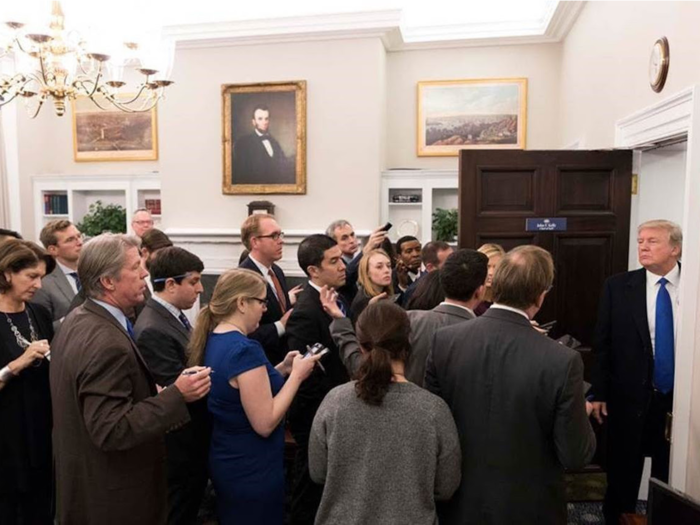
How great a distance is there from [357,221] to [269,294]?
319 cm

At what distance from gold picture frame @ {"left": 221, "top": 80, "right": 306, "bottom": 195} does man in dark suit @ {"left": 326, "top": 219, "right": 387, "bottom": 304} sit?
238 cm

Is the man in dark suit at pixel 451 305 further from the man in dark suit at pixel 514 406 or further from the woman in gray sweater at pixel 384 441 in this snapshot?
the woman in gray sweater at pixel 384 441

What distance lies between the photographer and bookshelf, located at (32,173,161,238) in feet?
23.9

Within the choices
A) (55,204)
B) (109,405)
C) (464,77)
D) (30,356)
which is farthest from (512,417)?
(55,204)

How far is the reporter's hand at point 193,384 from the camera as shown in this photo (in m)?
1.89

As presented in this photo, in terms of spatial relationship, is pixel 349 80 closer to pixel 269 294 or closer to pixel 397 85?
pixel 397 85

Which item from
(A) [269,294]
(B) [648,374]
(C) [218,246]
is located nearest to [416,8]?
(C) [218,246]

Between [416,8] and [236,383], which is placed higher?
[416,8]

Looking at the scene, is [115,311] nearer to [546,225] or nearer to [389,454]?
[389,454]

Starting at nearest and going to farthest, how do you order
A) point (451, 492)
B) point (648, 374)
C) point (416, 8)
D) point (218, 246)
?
point (451, 492), point (648, 374), point (416, 8), point (218, 246)

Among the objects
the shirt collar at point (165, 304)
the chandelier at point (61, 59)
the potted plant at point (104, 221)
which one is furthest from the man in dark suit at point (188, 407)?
the potted plant at point (104, 221)

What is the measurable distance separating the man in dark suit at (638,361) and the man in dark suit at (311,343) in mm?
1437

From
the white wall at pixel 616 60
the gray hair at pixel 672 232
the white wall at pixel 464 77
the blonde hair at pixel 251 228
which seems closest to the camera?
the white wall at pixel 616 60

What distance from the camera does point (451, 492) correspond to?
183 cm
